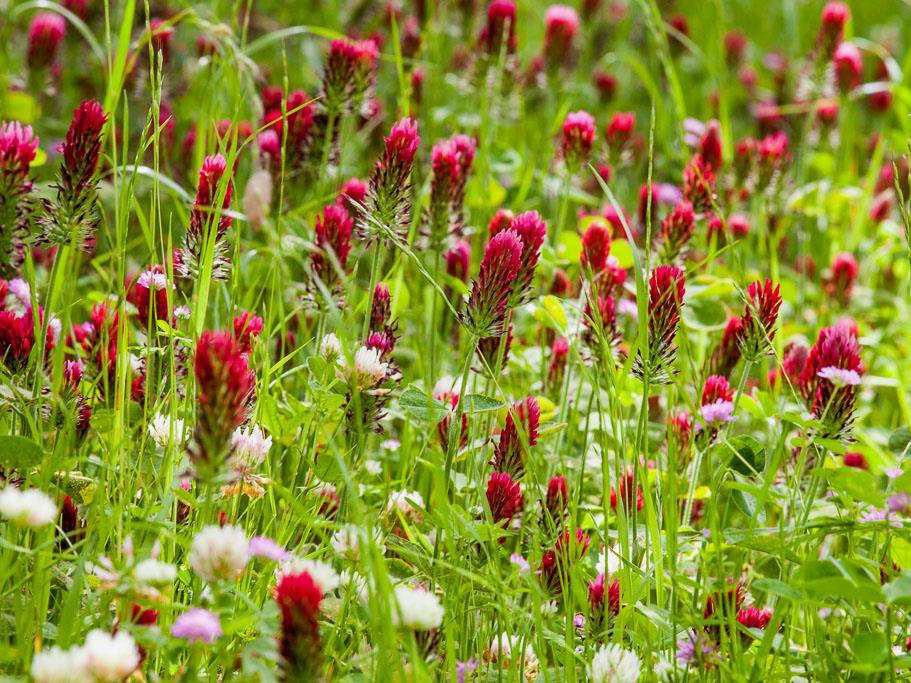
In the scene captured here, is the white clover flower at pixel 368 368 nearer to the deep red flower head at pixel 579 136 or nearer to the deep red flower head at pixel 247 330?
the deep red flower head at pixel 247 330

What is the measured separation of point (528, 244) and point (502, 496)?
0.37 m

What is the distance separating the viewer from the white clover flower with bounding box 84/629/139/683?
1.15 meters

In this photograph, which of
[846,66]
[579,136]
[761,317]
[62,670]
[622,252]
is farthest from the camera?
[846,66]

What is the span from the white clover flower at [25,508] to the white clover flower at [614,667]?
0.68 metres

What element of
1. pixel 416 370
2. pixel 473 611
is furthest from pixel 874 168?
pixel 473 611

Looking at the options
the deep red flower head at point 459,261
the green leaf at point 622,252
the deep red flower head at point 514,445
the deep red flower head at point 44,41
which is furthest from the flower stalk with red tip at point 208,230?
the deep red flower head at point 44,41

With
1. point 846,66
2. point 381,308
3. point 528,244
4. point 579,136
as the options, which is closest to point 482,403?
point 528,244

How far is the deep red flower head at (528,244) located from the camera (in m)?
1.68

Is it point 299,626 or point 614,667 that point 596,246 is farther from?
point 299,626

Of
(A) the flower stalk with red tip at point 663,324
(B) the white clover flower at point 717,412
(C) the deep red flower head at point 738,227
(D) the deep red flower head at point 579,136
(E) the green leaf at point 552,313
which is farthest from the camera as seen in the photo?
(C) the deep red flower head at point 738,227

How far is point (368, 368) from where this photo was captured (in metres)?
1.68

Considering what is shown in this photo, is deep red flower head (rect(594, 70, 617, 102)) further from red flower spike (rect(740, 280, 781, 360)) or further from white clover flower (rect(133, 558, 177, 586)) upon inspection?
white clover flower (rect(133, 558, 177, 586))

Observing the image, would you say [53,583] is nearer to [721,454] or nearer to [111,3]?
[721,454]

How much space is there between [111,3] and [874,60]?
3866 mm
